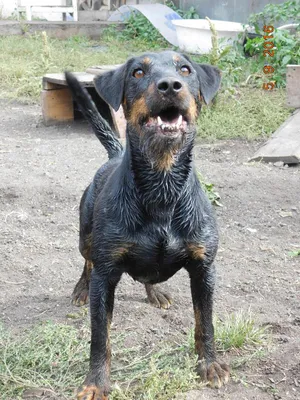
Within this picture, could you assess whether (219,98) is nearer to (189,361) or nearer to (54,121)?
(54,121)

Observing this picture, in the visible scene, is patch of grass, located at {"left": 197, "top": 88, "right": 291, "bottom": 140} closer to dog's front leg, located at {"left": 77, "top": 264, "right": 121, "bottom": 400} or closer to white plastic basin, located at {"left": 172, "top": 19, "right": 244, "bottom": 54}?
white plastic basin, located at {"left": 172, "top": 19, "right": 244, "bottom": 54}

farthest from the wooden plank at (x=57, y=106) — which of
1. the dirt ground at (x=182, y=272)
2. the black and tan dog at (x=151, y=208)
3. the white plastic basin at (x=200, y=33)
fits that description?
the black and tan dog at (x=151, y=208)

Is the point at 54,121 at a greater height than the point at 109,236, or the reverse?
the point at 109,236

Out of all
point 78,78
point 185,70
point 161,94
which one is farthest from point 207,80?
point 78,78

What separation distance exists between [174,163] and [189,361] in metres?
1.02

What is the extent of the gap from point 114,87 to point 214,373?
1.50m

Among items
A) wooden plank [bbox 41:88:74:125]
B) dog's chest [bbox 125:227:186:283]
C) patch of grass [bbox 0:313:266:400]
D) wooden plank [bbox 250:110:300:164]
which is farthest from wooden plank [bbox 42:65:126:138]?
dog's chest [bbox 125:227:186:283]

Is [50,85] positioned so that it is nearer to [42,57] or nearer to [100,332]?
[42,57]

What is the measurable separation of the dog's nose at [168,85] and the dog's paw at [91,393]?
145 cm

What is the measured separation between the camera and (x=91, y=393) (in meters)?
3.35

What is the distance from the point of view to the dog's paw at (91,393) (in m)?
3.34

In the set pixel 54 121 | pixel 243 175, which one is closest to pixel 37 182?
pixel 243 175

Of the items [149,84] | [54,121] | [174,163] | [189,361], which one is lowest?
[54,121]

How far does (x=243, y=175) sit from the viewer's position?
6590 millimetres
